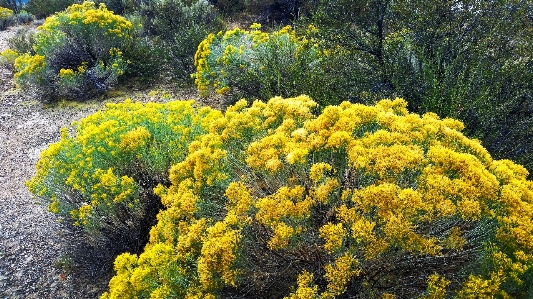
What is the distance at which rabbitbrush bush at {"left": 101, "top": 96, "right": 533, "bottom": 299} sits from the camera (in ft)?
9.02

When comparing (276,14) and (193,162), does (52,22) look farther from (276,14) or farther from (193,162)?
(193,162)

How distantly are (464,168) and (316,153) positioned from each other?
1.07 meters

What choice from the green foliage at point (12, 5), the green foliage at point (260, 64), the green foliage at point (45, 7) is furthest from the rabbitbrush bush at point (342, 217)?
the green foliage at point (12, 5)

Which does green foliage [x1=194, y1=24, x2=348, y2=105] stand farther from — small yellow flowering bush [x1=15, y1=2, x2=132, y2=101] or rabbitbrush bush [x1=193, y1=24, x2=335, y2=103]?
small yellow flowering bush [x1=15, y1=2, x2=132, y2=101]

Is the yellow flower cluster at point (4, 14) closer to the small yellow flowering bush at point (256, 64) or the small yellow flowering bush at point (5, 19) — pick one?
the small yellow flowering bush at point (5, 19)

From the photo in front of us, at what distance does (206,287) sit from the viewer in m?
3.08

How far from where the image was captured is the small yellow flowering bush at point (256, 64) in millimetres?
7117

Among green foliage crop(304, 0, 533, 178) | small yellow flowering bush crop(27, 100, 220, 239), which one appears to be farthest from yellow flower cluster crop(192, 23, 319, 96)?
small yellow flowering bush crop(27, 100, 220, 239)

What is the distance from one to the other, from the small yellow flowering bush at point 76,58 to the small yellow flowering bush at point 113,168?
4878mm

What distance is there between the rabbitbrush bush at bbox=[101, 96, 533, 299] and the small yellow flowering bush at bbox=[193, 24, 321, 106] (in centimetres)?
333

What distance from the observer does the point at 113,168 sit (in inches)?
189

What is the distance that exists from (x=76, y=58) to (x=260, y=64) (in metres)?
4.95

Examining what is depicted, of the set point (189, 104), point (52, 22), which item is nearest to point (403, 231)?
point (189, 104)

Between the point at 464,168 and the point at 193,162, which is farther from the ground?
the point at 464,168
